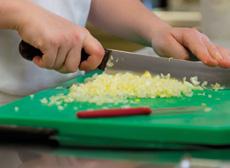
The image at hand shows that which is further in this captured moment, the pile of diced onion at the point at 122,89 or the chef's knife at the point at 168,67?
the chef's knife at the point at 168,67

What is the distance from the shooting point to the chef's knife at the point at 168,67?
3.21 ft

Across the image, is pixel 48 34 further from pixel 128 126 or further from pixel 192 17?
pixel 192 17

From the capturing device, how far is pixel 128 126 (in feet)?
2.18

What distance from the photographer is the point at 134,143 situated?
68 centimetres

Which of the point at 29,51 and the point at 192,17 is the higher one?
the point at 29,51

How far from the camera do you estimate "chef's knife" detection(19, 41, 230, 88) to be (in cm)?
98

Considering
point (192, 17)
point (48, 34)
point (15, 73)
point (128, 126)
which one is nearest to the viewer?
point (128, 126)

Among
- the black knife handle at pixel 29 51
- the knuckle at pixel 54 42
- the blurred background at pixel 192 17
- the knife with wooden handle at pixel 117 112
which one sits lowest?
the blurred background at pixel 192 17

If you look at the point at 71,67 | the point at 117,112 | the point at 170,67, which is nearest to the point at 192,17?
the point at 170,67

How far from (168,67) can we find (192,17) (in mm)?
1201

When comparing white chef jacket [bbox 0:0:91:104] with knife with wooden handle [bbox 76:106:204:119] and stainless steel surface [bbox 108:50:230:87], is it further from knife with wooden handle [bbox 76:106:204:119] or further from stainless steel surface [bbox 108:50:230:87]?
knife with wooden handle [bbox 76:106:204:119]

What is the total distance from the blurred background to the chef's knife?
54 centimetres

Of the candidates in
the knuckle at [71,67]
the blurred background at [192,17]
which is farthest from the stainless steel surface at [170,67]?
the blurred background at [192,17]

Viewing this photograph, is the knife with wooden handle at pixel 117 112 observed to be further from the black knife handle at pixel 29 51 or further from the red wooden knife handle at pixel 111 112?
the black knife handle at pixel 29 51
